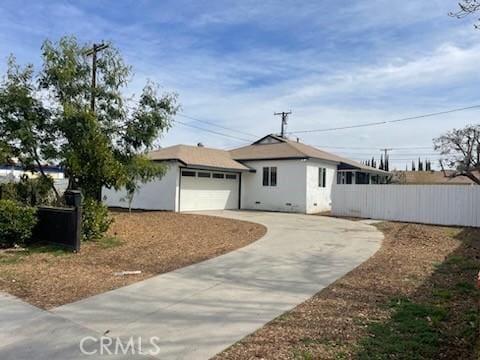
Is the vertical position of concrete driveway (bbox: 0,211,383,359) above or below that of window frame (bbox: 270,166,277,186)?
below

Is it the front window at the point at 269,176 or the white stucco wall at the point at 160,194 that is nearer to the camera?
the white stucco wall at the point at 160,194

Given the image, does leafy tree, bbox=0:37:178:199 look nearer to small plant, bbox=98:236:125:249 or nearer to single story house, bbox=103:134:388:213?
small plant, bbox=98:236:125:249

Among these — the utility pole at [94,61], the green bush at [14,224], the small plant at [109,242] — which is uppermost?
the utility pole at [94,61]

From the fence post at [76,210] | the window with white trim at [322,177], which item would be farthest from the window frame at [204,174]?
the fence post at [76,210]

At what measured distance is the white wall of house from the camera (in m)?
23.8

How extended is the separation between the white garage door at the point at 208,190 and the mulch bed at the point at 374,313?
548 inches

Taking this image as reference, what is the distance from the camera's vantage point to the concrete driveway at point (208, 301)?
15.3 feet

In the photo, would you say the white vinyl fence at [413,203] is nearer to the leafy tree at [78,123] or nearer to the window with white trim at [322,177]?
the window with white trim at [322,177]

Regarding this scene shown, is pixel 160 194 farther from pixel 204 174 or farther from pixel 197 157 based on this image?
pixel 197 157

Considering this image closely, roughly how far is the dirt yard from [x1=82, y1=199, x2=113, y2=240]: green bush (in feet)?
1.01

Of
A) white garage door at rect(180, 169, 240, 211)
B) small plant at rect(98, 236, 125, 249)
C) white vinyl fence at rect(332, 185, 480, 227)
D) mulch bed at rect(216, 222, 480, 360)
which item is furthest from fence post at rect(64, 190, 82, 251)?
white vinyl fence at rect(332, 185, 480, 227)

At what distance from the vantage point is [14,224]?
10375 mm

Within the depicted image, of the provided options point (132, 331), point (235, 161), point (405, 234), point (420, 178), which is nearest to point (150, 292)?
point (132, 331)

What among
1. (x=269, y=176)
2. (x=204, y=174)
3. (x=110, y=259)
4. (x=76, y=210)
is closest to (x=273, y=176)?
(x=269, y=176)
